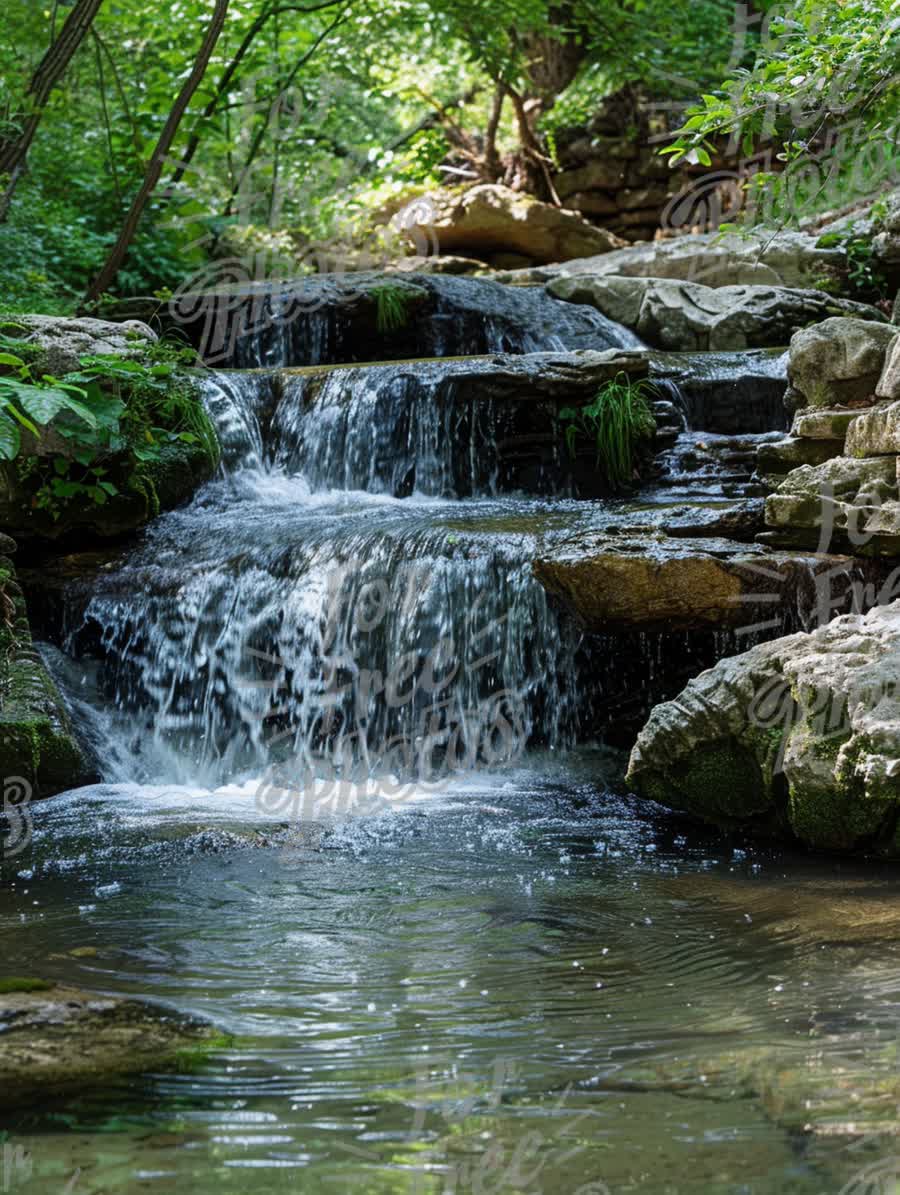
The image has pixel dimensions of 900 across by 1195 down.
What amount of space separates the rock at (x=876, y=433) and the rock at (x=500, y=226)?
9.27 m

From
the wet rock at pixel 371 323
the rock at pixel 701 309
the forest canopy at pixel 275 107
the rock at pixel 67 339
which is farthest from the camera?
the forest canopy at pixel 275 107

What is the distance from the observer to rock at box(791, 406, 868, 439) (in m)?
5.73

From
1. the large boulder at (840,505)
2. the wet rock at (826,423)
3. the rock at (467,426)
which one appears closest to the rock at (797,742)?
the large boulder at (840,505)

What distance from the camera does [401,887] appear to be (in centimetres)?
395

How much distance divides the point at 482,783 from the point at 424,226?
10002mm

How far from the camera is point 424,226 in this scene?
1401cm

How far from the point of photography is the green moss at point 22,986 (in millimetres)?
2689

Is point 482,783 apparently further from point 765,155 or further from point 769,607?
point 765,155

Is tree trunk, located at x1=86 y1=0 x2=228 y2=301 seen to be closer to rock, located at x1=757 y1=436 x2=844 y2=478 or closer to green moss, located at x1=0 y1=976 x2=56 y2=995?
rock, located at x1=757 y1=436 x2=844 y2=478

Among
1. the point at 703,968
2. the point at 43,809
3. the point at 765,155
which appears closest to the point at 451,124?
the point at 765,155

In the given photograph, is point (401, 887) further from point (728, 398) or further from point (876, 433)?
point (728, 398)

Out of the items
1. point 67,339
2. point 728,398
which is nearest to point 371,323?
point 67,339

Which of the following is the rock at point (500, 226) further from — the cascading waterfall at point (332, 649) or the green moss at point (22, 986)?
the green moss at point (22, 986)

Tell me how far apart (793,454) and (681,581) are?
4.29 ft
